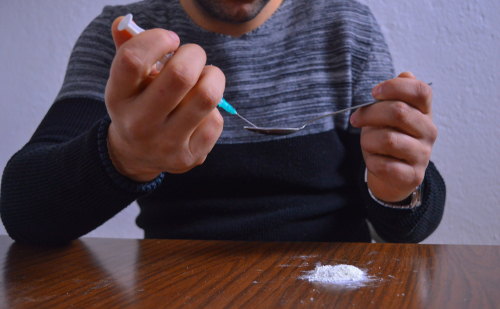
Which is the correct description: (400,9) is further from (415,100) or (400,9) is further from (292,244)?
(292,244)

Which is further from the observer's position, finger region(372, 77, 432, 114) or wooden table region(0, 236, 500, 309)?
finger region(372, 77, 432, 114)

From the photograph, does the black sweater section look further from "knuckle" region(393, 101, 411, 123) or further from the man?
"knuckle" region(393, 101, 411, 123)

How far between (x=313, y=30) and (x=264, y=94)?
182 millimetres

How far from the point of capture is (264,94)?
0.79 meters

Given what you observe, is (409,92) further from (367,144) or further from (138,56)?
(138,56)

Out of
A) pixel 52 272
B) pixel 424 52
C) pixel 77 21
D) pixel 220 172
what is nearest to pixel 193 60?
pixel 52 272

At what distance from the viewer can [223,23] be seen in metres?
0.82

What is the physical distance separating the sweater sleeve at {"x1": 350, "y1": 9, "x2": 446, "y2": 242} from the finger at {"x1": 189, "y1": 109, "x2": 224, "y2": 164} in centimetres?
37

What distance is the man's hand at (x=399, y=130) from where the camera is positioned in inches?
20.0

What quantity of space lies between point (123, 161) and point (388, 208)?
1.44 feet

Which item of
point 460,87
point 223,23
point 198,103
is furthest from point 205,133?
point 460,87

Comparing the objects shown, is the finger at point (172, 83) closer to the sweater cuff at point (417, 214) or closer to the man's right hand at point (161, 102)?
the man's right hand at point (161, 102)

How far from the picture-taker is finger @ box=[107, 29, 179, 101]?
0.34 m

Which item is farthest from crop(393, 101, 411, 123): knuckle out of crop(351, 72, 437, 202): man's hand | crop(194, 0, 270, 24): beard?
crop(194, 0, 270, 24): beard
